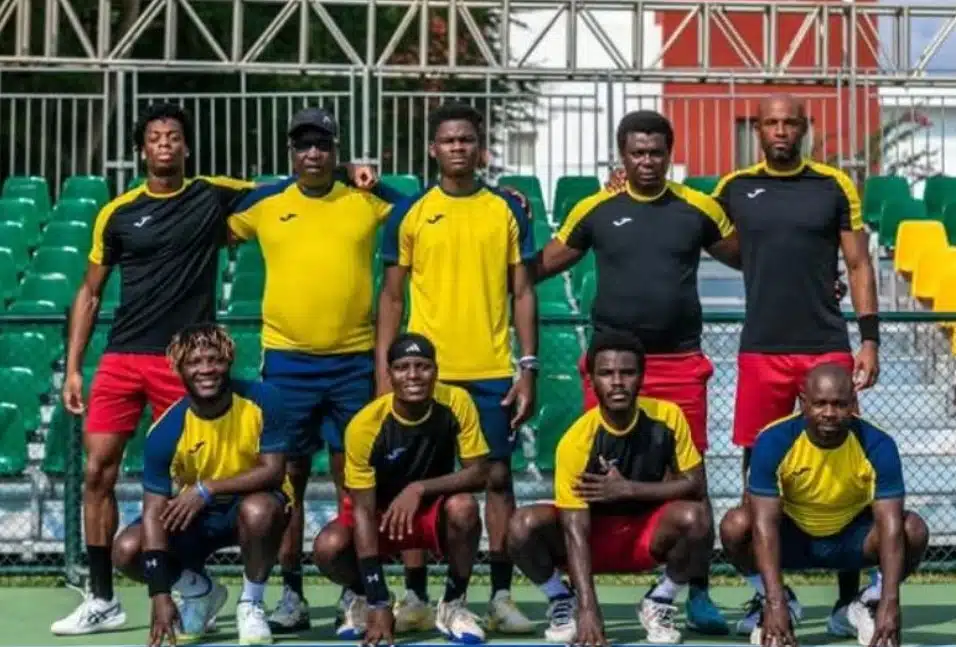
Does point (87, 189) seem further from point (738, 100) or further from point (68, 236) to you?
point (738, 100)

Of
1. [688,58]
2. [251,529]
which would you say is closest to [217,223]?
[251,529]

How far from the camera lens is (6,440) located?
10.3 metres

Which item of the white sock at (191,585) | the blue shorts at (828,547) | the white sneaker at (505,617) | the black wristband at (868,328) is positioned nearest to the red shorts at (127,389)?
the white sock at (191,585)

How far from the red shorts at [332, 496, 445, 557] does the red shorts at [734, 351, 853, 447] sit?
1.20 m

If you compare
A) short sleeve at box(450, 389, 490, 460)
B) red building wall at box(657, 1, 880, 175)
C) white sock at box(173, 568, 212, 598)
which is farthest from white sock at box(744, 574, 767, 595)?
red building wall at box(657, 1, 880, 175)

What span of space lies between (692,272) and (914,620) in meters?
1.69

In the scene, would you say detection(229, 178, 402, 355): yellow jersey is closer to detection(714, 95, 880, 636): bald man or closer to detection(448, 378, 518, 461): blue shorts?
detection(448, 378, 518, 461): blue shorts

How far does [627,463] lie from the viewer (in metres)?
8.07

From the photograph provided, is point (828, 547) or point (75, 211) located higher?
point (75, 211)

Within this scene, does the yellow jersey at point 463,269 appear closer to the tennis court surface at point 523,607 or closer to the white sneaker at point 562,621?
the white sneaker at point 562,621

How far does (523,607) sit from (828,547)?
58.1 inches

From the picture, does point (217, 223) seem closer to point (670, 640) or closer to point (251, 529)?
point (251, 529)

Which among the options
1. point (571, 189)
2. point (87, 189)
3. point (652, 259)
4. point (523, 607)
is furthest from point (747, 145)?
point (652, 259)

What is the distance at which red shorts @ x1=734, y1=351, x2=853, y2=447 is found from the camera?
328 inches
